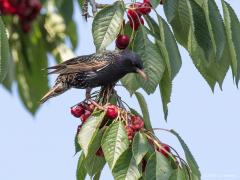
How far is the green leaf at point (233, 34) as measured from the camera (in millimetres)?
3096

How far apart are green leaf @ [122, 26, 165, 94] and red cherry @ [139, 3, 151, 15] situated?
11 centimetres

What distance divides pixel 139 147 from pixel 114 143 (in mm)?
120

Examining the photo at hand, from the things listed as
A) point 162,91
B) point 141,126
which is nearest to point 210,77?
point 162,91

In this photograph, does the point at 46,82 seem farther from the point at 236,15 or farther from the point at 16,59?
the point at 236,15

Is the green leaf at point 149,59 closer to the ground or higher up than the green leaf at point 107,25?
closer to the ground

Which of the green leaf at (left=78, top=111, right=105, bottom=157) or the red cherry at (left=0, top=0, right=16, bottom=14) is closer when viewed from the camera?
the red cherry at (left=0, top=0, right=16, bottom=14)

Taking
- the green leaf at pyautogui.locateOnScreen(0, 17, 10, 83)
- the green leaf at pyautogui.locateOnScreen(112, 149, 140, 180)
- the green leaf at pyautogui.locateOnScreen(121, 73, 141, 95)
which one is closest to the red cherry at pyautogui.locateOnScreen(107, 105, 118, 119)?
the green leaf at pyautogui.locateOnScreen(112, 149, 140, 180)

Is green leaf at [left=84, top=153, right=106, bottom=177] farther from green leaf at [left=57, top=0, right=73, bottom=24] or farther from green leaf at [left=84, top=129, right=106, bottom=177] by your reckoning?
green leaf at [left=57, top=0, right=73, bottom=24]

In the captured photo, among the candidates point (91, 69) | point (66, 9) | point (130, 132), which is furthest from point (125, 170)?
point (91, 69)

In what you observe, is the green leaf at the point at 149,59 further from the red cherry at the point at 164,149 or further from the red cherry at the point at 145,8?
the red cherry at the point at 164,149

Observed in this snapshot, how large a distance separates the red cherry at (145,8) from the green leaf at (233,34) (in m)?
0.42

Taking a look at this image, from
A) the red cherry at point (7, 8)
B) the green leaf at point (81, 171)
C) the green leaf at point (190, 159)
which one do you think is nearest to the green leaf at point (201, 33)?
the green leaf at point (190, 159)

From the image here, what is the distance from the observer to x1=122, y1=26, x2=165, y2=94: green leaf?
10.4 ft

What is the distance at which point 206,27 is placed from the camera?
3.12 metres
